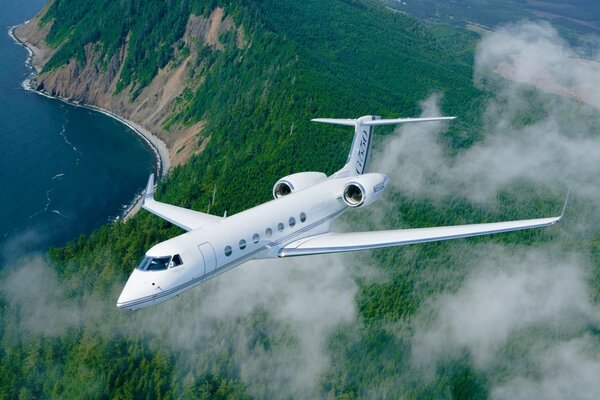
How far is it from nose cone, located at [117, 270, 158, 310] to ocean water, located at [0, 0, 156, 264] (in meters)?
72.3

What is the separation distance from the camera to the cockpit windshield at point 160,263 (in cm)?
4744

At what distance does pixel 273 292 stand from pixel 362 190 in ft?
108

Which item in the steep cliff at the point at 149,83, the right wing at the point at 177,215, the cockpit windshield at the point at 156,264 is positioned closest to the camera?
the cockpit windshield at the point at 156,264

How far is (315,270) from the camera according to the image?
102m

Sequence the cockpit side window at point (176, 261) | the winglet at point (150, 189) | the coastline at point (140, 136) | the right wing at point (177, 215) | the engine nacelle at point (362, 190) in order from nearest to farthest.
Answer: the cockpit side window at point (176, 261) < the winglet at point (150, 189) < the right wing at point (177, 215) < the engine nacelle at point (362, 190) < the coastline at point (140, 136)

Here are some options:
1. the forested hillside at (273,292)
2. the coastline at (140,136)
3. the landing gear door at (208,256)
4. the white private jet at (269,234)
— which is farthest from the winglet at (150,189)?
the coastline at (140,136)

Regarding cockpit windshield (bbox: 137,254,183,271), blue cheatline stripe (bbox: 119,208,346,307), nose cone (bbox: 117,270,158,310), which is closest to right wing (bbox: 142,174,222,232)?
blue cheatline stripe (bbox: 119,208,346,307)

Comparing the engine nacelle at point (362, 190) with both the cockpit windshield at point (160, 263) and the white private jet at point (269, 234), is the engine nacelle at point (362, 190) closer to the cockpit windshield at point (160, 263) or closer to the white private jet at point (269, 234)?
the white private jet at point (269, 234)

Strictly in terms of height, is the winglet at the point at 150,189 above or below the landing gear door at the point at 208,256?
above

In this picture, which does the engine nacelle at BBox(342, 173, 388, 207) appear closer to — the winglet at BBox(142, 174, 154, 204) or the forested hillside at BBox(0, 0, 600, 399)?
the winglet at BBox(142, 174, 154, 204)

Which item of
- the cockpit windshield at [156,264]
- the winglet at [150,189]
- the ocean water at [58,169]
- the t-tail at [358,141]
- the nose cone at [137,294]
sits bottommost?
the nose cone at [137,294]

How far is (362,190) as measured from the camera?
208 feet

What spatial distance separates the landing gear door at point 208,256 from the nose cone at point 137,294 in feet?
16.0

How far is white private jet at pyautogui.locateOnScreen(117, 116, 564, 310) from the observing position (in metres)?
47.5
